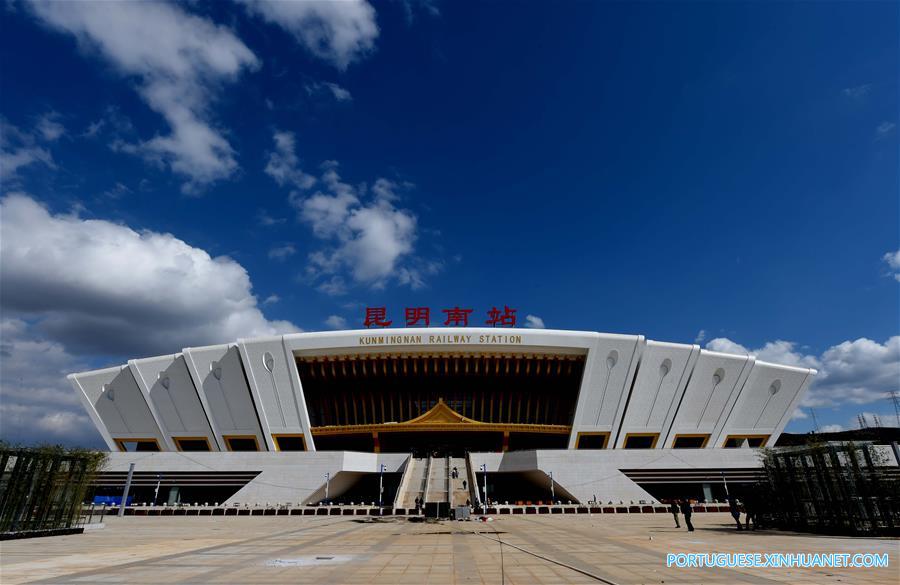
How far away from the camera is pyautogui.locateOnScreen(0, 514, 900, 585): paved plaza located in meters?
11.1

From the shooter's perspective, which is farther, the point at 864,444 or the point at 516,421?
the point at 516,421

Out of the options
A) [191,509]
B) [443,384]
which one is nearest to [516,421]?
[443,384]

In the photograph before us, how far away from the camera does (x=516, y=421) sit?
2172 inches

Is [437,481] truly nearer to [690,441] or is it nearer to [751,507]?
[751,507]

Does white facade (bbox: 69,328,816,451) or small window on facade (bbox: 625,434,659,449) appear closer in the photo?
white facade (bbox: 69,328,816,451)

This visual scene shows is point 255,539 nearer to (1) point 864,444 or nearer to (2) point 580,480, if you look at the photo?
(1) point 864,444

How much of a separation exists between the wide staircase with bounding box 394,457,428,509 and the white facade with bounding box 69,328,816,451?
11734 mm

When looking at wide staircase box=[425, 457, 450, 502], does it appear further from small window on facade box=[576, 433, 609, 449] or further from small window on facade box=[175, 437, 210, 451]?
small window on facade box=[175, 437, 210, 451]

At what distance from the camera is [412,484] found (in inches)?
1603

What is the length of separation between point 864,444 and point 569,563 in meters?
14.9

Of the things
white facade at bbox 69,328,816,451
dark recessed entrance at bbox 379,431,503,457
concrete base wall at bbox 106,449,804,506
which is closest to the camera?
concrete base wall at bbox 106,449,804,506

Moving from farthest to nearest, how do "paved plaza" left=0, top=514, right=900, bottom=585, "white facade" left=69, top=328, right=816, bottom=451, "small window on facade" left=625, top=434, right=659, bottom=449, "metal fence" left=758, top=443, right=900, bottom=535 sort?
"small window on facade" left=625, top=434, right=659, bottom=449 < "white facade" left=69, top=328, right=816, bottom=451 < "metal fence" left=758, top=443, right=900, bottom=535 < "paved plaza" left=0, top=514, right=900, bottom=585

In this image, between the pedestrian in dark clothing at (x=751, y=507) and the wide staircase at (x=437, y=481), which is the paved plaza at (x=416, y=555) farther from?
the wide staircase at (x=437, y=481)

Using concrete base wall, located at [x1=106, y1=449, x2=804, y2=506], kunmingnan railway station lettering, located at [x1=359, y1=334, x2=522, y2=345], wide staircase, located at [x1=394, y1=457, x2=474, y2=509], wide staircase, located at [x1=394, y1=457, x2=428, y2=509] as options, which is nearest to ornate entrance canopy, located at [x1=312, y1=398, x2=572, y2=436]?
wide staircase, located at [x1=394, y1=457, x2=474, y2=509]
